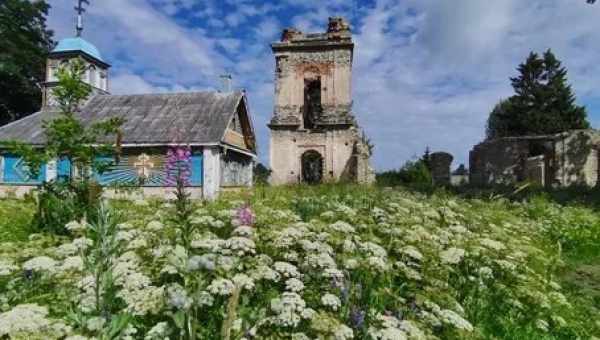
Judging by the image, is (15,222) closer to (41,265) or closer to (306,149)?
(41,265)

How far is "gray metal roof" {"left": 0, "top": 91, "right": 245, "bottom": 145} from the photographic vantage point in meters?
16.5

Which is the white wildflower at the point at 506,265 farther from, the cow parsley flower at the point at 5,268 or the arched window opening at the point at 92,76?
the arched window opening at the point at 92,76

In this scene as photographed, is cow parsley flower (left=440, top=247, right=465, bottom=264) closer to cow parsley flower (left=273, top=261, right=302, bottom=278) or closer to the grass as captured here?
cow parsley flower (left=273, top=261, right=302, bottom=278)

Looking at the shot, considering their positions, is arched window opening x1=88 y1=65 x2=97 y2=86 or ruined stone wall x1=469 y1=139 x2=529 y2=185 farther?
ruined stone wall x1=469 y1=139 x2=529 y2=185

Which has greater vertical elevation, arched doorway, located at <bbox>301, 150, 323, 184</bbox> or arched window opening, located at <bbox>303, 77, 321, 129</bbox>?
arched window opening, located at <bbox>303, 77, 321, 129</bbox>

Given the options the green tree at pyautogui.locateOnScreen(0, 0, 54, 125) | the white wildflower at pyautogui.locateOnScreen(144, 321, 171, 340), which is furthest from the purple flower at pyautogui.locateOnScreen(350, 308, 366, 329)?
the green tree at pyautogui.locateOnScreen(0, 0, 54, 125)

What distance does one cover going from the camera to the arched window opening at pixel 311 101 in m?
24.2

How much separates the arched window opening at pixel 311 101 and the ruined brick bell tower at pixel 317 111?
7 centimetres

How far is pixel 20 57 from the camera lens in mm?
31062

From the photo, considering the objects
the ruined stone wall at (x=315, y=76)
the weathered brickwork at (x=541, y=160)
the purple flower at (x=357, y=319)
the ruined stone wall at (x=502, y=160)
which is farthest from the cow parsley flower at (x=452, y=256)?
the ruined stone wall at (x=502, y=160)

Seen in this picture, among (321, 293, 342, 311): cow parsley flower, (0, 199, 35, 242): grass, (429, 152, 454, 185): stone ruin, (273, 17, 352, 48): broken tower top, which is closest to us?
(321, 293, 342, 311): cow parsley flower

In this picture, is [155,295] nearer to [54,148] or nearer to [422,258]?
[422,258]

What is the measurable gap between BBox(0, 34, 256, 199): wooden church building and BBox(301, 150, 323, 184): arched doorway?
391 cm

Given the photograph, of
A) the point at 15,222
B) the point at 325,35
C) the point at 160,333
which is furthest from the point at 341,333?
the point at 325,35
